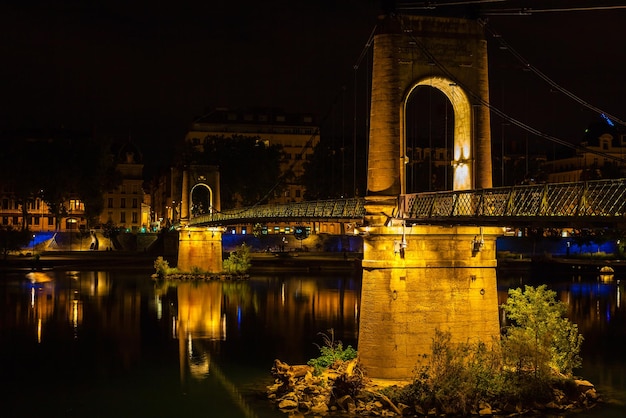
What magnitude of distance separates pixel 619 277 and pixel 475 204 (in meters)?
52.4

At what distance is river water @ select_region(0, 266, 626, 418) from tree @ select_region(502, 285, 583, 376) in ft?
4.67

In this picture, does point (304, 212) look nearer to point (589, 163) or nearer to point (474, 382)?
point (474, 382)

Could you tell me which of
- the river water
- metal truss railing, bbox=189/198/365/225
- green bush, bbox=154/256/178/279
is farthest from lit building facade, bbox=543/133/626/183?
metal truss railing, bbox=189/198/365/225

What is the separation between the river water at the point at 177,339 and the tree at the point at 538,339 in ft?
4.67

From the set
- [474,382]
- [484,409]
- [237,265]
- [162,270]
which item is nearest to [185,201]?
[162,270]

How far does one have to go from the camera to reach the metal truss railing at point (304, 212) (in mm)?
28562

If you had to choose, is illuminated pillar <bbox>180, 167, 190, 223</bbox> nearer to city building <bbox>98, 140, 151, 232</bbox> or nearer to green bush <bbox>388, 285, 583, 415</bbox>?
city building <bbox>98, 140, 151, 232</bbox>

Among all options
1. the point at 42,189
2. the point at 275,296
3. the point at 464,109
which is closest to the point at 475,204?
the point at 464,109

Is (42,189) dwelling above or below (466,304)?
above

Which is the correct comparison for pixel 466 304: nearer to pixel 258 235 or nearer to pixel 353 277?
pixel 353 277

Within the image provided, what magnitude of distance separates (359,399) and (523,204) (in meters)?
5.62

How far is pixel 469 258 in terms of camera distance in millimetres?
22719

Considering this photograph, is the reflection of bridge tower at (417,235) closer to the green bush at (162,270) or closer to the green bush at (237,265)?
the green bush at (162,270)

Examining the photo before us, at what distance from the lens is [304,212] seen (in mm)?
37219
